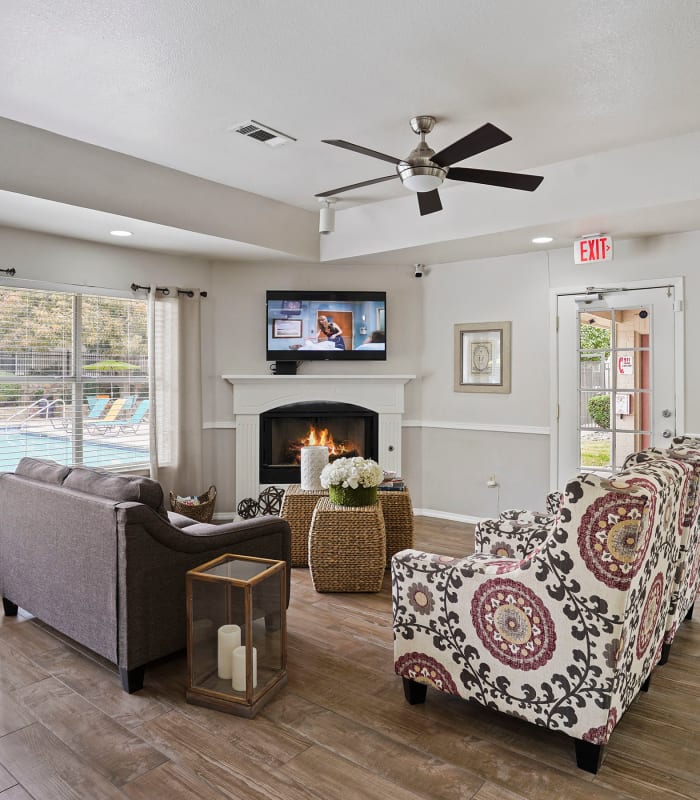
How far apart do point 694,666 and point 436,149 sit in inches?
121

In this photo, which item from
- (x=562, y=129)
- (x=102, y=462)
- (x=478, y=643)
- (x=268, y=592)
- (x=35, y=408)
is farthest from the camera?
(x=102, y=462)

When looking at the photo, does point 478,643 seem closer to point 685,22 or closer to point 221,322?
point 685,22

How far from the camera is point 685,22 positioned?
2.34 m

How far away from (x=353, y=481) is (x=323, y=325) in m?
2.20

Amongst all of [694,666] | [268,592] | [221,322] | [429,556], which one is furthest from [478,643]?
[221,322]

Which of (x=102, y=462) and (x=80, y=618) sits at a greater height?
(x=102, y=462)

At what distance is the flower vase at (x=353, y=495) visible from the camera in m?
3.63

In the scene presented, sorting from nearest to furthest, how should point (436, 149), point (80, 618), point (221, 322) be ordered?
point (80, 618) → point (436, 149) → point (221, 322)

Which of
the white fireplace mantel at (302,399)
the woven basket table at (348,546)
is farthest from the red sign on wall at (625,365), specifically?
the woven basket table at (348,546)

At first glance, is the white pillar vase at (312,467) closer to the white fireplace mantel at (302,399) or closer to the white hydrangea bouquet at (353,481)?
the white hydrangea bouquet at (353,481)

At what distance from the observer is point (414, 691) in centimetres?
236

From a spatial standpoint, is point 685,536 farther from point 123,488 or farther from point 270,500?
point 270,500

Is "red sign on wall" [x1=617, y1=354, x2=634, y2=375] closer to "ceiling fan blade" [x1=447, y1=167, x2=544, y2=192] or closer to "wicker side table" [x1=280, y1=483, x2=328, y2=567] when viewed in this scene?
"ceiling fan blade" [x1=447, y1=167, x2=544, y2=192]

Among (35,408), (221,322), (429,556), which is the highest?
(221,322)
